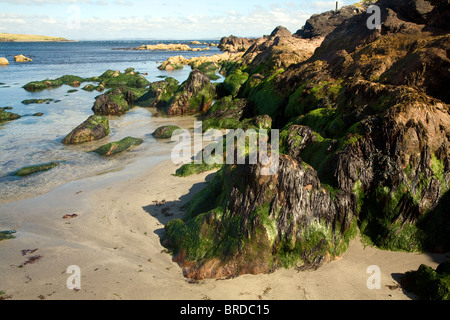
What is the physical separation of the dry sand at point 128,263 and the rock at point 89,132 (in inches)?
253

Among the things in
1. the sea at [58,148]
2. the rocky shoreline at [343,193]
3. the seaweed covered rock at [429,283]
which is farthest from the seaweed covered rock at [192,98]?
the seaweed covered rock at [429,283]

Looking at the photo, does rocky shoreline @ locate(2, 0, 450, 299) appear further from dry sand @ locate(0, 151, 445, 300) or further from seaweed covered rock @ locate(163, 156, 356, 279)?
dry sand @ locate(0, 151, 445, 300)

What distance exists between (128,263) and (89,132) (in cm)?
1059

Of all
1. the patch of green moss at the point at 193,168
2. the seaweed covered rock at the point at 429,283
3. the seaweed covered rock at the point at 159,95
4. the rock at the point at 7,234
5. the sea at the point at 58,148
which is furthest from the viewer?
the seaweed covered rock at the point at 159,95

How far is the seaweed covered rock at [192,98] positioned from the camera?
67.9 ft

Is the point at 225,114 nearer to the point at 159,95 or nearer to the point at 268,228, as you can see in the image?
the point at 159,95

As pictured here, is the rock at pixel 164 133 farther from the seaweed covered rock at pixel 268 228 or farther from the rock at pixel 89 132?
the seaweed covered rock at pixel 268 228

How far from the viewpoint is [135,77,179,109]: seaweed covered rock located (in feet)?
76.4

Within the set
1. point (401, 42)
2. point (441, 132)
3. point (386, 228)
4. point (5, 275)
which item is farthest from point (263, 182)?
point (401, 42)

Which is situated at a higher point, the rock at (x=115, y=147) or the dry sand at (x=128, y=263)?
the rock at (x=115, y=147)

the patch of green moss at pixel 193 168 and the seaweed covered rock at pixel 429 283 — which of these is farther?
the patch of green moss at pixel 193 168

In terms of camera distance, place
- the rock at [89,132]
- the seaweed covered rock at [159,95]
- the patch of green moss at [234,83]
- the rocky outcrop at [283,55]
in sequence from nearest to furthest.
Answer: the rock at [89,132]
the rocky outcrop at [283,55]
the patch of green moss at [234,83]
the seaweed covered rock at [159,95]

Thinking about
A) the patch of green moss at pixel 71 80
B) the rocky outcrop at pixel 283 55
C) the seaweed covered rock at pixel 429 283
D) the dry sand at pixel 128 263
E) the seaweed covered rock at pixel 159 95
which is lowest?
the dry sand at pixel 128 263

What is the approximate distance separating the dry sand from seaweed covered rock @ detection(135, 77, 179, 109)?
15.1 m
